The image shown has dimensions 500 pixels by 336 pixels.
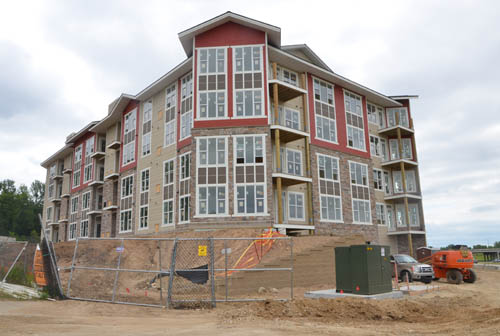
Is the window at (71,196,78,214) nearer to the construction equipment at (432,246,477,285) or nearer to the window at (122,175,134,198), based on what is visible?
the window at (122,175,134,198)

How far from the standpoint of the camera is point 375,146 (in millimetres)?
40719

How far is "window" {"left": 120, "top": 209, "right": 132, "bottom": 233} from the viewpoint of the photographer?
3625 cm

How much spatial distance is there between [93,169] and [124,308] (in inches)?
1474

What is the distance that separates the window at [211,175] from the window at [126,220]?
11.8 metres

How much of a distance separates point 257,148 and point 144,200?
12.8 meters

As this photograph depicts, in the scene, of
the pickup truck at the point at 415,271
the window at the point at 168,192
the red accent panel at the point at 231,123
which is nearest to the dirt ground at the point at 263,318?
the pickup truck at the point at 415,271

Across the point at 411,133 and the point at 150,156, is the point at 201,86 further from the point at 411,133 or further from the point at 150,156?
the point at 411,133

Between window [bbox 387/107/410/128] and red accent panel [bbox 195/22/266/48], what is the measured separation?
63.3ft

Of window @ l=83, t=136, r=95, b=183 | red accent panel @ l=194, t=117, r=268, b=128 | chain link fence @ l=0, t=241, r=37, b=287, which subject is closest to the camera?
chain link fence @ l=0, t=241, r=37, b=287

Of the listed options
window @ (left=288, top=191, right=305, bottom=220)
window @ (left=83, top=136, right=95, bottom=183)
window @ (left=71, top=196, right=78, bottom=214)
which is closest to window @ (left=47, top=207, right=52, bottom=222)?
window @ (left=71, top=196, right=78, bottom=214)

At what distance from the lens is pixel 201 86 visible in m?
29.4

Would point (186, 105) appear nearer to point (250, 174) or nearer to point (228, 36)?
point (228, 36)

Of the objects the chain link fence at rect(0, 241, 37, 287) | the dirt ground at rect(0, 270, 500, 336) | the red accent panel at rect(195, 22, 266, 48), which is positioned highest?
the red accent panel at rect(195, 22, 266, 48)

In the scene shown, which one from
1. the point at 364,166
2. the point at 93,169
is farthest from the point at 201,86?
the point at 93,169
